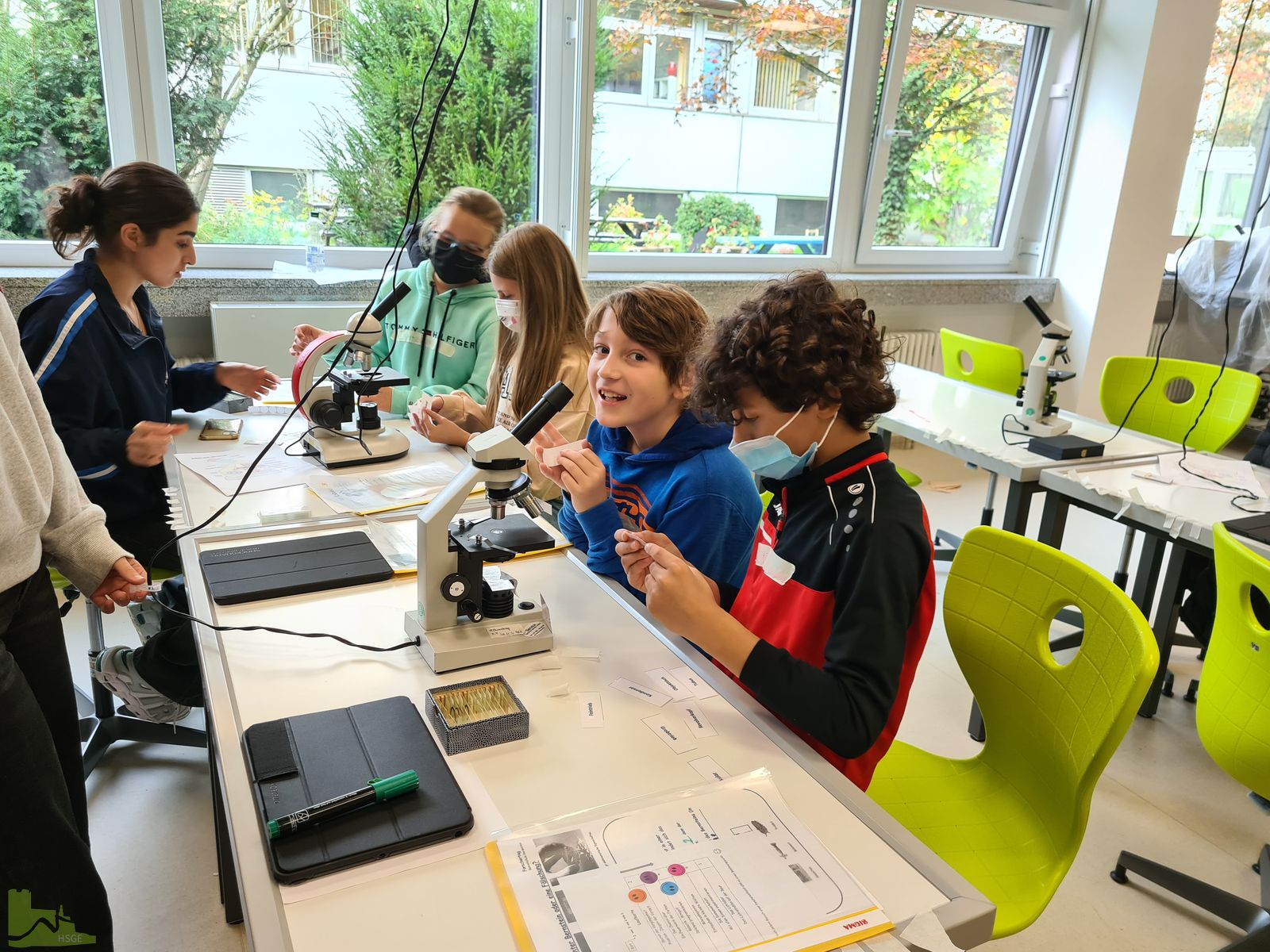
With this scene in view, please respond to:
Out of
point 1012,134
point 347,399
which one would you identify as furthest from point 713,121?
point 347,399

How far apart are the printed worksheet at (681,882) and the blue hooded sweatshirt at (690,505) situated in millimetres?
612

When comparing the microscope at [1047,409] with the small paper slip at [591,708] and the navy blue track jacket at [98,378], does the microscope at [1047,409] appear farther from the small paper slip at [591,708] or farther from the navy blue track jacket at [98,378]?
the navy blue track jacket at [98,378]

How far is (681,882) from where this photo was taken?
2.68ft

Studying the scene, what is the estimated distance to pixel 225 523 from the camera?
160 centimetres

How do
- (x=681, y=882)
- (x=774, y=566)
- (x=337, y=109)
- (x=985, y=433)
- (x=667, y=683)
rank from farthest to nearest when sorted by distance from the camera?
(x=337, y=109), (x=985, y=433), (x=774, y=566), (x=667, y=683), (x=681, y=882)

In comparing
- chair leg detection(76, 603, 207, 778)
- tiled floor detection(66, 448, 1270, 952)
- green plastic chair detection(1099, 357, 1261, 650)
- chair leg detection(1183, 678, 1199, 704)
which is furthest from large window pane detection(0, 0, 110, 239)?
chair leg detection(1183, 678, 1199, 704)

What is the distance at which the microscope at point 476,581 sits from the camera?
1.14 m

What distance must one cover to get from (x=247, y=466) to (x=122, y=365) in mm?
357

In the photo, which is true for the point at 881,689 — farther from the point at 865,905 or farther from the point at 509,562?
the point at 509,562

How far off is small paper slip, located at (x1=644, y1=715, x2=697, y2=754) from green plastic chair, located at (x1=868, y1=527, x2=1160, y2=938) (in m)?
0.46

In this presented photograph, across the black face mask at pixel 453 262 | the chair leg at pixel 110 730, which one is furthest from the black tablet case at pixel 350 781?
the black face mask at pixel 453 262

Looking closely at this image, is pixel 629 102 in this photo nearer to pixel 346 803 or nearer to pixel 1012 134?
pixel 1012 134

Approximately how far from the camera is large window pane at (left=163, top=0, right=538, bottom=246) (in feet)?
10.2

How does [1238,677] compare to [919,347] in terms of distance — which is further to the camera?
[919,347]
